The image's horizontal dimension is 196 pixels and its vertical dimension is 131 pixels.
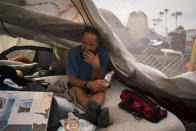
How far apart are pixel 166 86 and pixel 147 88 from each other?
168mm

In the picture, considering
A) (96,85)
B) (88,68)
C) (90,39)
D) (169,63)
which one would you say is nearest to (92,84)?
(96,85)

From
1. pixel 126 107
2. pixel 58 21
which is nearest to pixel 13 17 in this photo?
pixel 58 21

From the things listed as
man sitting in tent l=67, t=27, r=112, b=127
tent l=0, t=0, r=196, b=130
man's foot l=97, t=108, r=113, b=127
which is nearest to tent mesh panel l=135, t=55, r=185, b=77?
tent l=0, t=0, r=196, b=130

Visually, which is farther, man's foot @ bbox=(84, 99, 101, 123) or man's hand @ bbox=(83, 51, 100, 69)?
man's hand @ bbox=(83, 51, 100, 69)

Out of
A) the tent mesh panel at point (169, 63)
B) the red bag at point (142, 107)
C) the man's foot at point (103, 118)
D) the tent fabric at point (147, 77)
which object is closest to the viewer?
the man's foot at point (103, 118)

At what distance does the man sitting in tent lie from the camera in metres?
1.26

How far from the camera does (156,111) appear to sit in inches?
38.8

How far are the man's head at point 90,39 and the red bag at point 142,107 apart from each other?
484 millimetres

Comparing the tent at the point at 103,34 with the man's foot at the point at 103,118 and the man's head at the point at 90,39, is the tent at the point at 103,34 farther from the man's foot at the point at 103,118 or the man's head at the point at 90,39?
the man's foot at the point at 103,118

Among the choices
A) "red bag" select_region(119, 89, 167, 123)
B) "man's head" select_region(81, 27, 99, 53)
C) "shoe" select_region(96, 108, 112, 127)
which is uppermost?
"man's head" select_region(81, 27, 99, 53)

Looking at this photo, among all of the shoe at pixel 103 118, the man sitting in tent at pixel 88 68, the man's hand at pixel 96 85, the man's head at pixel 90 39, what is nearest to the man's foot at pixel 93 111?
the shoe at pixel 103 118

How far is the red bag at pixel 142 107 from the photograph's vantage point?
3.23 feet

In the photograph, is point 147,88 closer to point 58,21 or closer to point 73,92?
point 73,92

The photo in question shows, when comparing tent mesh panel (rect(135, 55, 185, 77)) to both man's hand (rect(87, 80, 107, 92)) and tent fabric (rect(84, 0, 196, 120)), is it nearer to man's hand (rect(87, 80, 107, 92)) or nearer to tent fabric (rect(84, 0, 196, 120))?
tent fabric (rect(84, 0, 196, 120))
